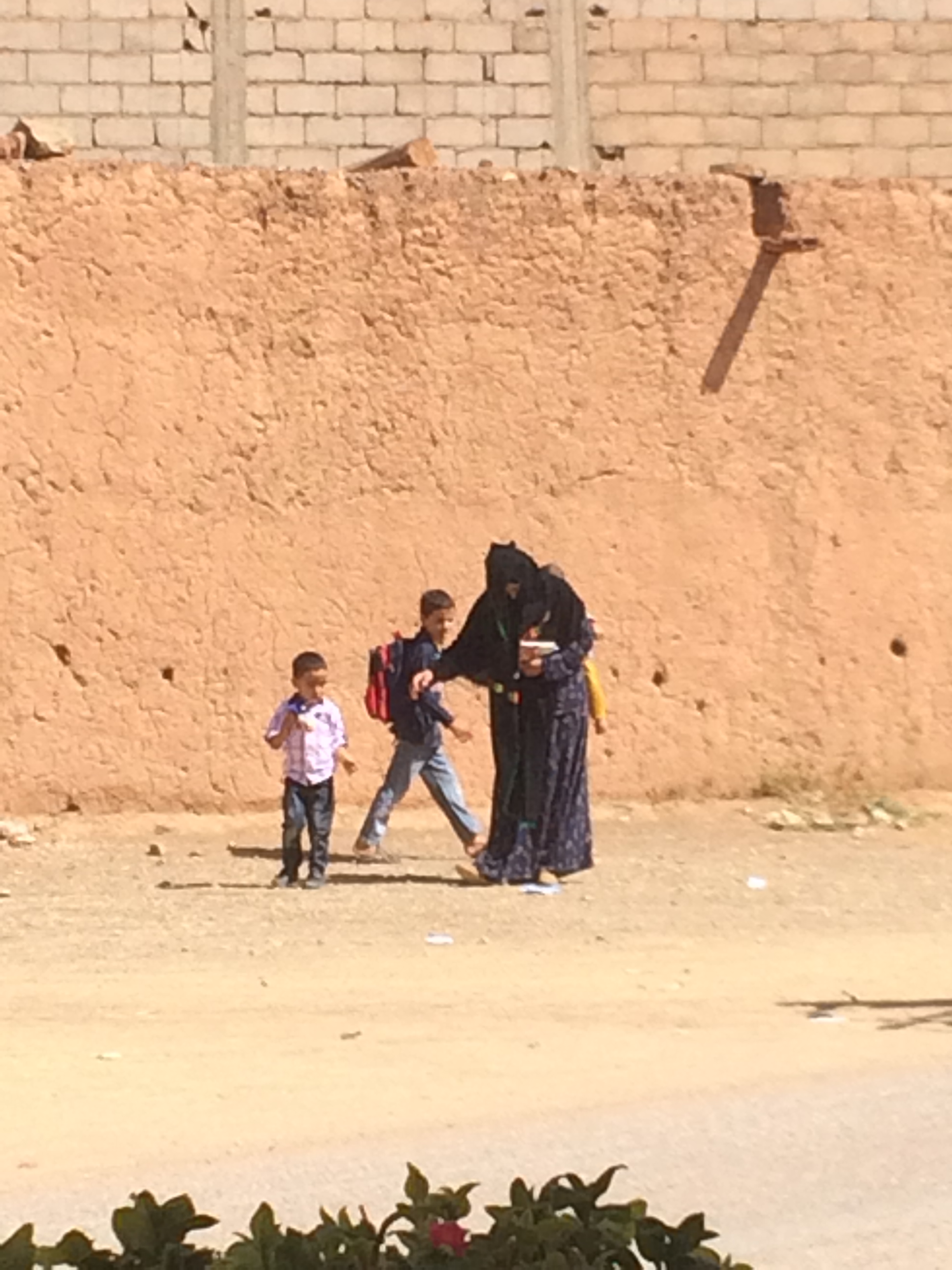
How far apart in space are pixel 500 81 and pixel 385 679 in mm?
5037

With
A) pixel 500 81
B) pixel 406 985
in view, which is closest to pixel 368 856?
pixel 406 985

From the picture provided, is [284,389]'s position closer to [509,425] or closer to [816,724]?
[509,425]

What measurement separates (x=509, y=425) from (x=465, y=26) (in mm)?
3555

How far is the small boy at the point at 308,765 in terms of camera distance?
935cm

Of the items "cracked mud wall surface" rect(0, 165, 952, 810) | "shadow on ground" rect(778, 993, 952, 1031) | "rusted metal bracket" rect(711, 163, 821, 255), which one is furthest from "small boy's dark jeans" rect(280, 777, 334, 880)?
"rusted metal bracket" rect(711, 163, 821, 255)

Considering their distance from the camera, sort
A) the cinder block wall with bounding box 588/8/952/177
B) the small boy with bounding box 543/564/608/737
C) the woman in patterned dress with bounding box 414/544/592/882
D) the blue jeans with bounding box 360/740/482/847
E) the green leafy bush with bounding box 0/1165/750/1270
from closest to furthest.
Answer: the green leafy bush with bounding box 0/1165/750/1270, the woman in patterned dress with bounding box 414/544/592/882, the small boy with bounding box 543/564/608/737, the blue jeans with bounding box 360/740/482/847, the cinder block wall with bounding box 588/8/952/177

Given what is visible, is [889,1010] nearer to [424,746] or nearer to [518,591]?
[518,591]

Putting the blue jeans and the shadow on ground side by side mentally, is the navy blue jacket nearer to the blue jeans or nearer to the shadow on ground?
the blue jeans

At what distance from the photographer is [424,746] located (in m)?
10.0

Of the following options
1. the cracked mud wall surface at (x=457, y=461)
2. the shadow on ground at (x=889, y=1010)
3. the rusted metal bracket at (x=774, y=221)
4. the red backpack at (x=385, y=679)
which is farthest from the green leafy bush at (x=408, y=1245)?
the rusted metal bracket at (x=774, y=221)

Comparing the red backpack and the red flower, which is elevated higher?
the red backpack

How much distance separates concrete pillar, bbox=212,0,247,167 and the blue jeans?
4782 millimetres

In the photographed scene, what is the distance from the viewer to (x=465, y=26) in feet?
45.3

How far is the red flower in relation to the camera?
2998 mm
